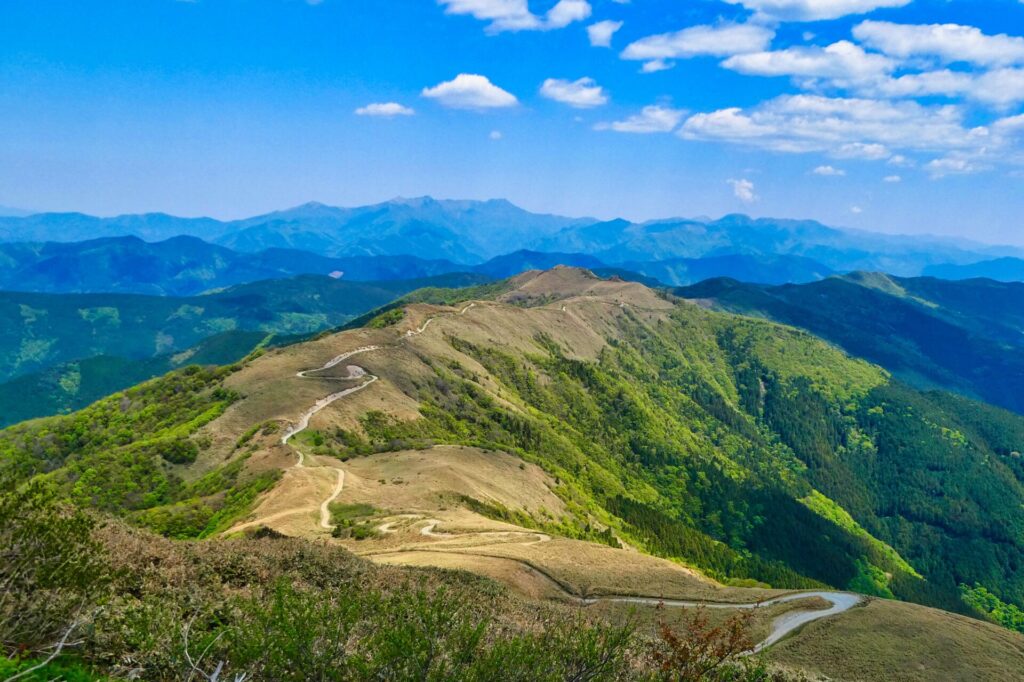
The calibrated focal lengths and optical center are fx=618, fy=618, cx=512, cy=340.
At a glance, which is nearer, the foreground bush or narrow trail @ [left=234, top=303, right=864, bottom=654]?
the foreground bush

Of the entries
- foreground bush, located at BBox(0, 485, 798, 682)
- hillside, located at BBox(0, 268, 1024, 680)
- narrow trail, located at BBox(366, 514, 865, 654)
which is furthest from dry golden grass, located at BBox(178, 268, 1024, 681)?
foreground bush, located at BBox(0, 485, 798, 682)

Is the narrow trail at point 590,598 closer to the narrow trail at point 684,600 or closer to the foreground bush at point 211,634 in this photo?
the narrow trail at point 684,600

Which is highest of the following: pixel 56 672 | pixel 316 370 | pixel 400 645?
pixel 56 672

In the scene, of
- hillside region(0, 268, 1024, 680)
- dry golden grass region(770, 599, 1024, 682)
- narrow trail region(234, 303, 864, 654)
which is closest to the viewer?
dry golden grass region(770, 599, 1024, 682)

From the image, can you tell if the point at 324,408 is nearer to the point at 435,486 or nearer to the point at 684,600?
the point at 435,486

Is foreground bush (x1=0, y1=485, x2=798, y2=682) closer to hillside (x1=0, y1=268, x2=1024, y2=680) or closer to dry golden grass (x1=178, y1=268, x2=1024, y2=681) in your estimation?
dry golden grass (x1=178, y1=268, x2=1024, y2=681)

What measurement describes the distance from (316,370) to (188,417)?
89.6 ft

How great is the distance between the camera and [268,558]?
140 feet

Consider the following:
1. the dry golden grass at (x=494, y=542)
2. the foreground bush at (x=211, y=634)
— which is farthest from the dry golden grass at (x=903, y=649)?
the foreground bush at (x=211, y=634)

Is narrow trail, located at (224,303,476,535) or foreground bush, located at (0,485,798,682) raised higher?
foreground bush, located at (0,485,798,682)

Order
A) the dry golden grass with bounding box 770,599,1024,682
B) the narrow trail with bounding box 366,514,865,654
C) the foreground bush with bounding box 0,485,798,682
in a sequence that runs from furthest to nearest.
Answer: the narrow trail with bounding box 366,514,865,654 → the dry golden grass with bounding box 770,599,1024,682 → the foreground bush with bounding box 0,485,798,682

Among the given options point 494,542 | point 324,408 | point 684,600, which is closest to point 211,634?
point 494,542

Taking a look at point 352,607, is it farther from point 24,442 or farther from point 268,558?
point 24,442

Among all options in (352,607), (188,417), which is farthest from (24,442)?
(352,607)
